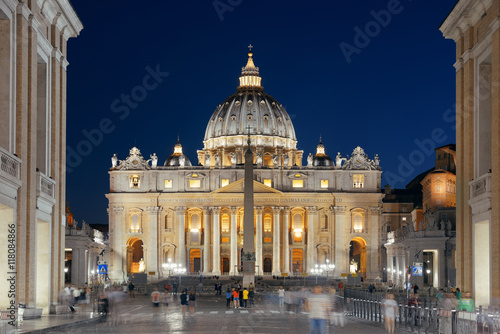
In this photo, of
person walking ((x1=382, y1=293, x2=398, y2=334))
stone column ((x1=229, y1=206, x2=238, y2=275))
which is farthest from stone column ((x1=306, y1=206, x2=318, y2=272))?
person walking ((x1=382, y1=293, x2=398, y2=334))

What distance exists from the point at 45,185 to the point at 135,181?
10313 cm

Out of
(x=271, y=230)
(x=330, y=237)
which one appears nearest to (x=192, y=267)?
(x=271, y=230)

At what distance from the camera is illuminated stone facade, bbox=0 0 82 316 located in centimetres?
3111

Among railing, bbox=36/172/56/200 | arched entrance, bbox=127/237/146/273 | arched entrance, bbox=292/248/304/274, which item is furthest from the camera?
arched entrance, bbox=292/248/304/274

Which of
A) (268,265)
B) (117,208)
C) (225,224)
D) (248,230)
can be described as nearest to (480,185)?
(248,230)

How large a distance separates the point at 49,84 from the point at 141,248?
116 meters

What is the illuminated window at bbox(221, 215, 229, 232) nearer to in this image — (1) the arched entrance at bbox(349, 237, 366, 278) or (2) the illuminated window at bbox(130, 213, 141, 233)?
(2) the illuminated window at bbox(130, 213, 141, 233)

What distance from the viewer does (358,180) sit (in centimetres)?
13988

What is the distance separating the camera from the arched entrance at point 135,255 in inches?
5472

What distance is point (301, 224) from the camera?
464 feet

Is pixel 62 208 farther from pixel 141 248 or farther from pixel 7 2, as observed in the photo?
pixel 141 248

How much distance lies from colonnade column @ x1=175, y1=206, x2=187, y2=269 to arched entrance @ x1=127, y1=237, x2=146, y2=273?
6114mm

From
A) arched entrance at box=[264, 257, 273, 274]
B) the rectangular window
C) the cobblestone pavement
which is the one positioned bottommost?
arched entrance at box=[264, 257, 273, 274]

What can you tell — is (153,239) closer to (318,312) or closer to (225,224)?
(225,224)
